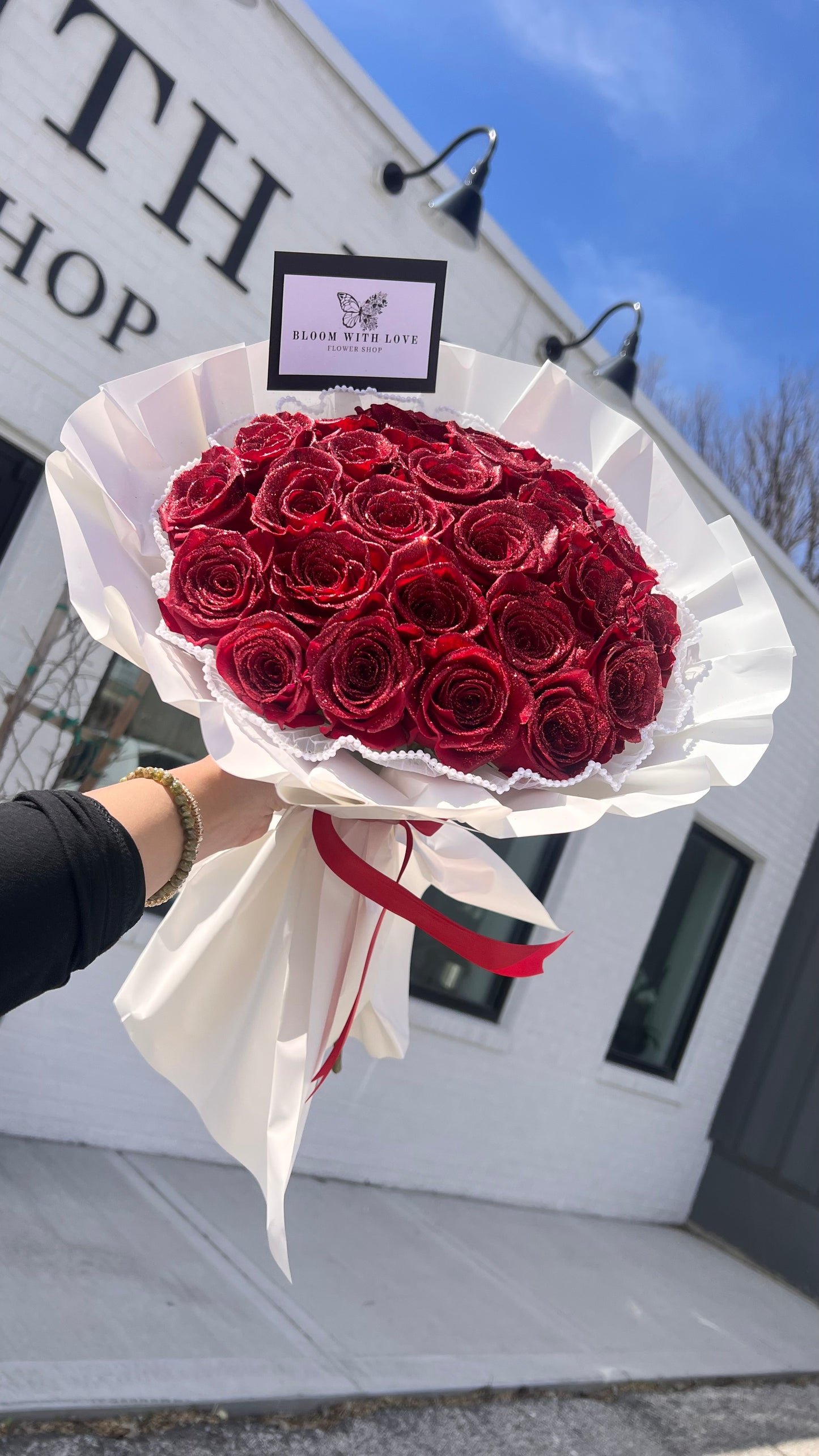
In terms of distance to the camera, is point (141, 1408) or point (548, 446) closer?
point (548, 446)

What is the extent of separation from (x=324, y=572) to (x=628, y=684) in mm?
348

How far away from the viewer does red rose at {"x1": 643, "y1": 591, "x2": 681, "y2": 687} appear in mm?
1272

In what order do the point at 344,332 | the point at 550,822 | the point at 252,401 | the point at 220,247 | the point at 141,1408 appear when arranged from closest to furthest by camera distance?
the point at 550,822, the point at 344,332, the point at 252,401, the point at 141,1408, the point at 220,247

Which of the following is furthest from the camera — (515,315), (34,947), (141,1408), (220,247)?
(515,315)

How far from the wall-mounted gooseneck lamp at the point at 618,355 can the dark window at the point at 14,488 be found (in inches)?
93.1

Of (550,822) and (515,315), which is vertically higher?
(515,315)

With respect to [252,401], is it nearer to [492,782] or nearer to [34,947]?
[492,782]

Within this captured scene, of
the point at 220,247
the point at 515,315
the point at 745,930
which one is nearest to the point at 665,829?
the point at 745,930

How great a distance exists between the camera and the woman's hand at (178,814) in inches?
43.5

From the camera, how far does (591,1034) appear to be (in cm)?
567

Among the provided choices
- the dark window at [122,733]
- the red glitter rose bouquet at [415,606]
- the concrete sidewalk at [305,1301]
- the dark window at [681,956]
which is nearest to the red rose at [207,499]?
the red glitter rose bouquet at [415,606]

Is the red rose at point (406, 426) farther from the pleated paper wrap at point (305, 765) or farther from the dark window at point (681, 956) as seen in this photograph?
the dark window at point (681, 956)

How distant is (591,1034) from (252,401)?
189 inches

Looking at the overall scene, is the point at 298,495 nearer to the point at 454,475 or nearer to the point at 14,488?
the point at 454,475
